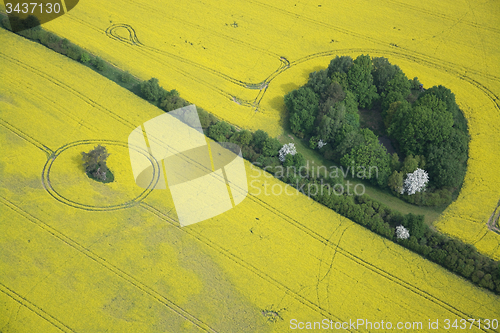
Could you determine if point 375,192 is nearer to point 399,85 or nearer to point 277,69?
point 399,85

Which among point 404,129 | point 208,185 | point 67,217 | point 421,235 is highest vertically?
point 404,129

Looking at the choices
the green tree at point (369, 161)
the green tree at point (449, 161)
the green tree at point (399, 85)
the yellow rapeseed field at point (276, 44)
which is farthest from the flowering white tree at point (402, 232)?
the green tree at point (399, 85)

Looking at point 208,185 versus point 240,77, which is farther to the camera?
point 240,77

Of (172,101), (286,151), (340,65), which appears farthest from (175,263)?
(340,65)

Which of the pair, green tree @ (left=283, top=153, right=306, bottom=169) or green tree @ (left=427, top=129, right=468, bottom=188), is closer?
green tree @ (left=427, top=129, right=468, bottom=188)

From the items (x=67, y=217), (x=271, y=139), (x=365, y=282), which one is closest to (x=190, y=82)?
(x=271, y=139)

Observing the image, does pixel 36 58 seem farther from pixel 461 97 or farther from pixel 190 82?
pixel 461 97

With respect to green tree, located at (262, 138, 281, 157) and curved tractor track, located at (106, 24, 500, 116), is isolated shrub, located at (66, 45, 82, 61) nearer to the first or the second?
curved tractor track, located at (106, 24, 500, 116)

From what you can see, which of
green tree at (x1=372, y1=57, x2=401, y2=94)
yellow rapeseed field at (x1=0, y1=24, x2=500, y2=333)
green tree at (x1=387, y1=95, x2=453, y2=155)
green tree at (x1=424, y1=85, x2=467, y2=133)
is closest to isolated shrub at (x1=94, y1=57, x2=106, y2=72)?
yellow rapeseed field at (x1=0, y1=24, x2=500, y2=333)
